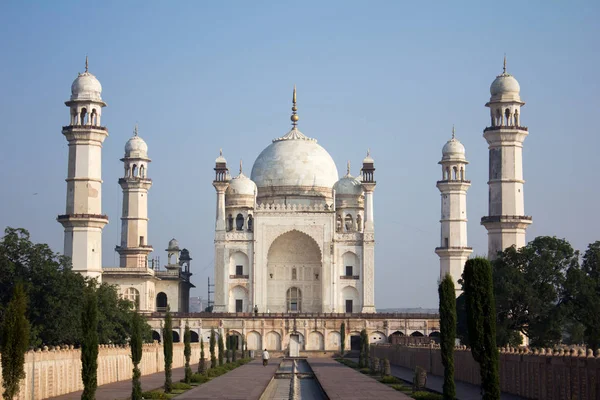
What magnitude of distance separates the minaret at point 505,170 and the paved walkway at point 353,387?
15113 millimetres

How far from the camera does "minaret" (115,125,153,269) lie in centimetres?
5594

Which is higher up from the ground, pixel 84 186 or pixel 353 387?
pixel 84 186

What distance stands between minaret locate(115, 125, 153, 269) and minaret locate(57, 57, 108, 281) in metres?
9.45

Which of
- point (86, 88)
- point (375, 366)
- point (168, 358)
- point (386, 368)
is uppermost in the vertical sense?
point (86, 88)

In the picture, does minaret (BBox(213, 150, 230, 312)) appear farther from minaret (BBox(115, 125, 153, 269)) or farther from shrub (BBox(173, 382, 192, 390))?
shrub (BBox(173, 382, 192, 390))

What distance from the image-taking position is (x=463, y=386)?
2484 cm

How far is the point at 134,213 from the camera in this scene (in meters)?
56.2

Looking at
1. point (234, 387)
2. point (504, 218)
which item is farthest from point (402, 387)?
point (504, 218)

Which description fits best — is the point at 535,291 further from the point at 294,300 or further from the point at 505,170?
the point at 294,300

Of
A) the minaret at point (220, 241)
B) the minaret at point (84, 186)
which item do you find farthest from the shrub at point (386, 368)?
the minaret at point (220, 241)

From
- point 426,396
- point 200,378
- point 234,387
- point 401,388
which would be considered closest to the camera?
point 426,396

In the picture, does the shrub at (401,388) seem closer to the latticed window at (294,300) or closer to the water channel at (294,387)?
the water channel at (294,387)

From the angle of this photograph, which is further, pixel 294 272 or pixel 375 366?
pixel 294 272

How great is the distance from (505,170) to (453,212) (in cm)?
814
